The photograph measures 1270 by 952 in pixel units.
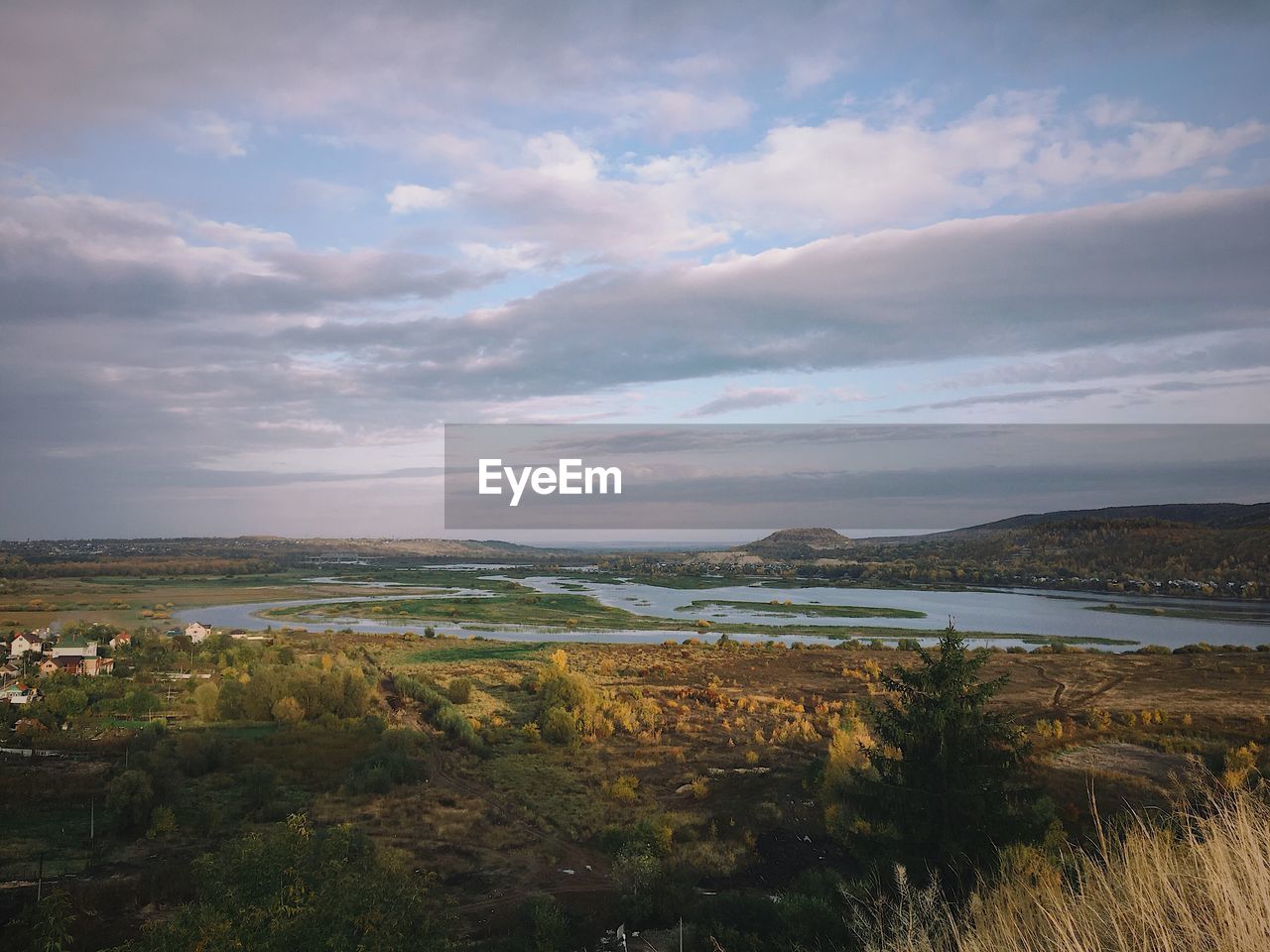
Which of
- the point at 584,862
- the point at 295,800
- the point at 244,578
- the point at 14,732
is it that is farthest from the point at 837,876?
the point at 244,578

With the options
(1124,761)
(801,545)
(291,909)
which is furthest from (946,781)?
(801,545)

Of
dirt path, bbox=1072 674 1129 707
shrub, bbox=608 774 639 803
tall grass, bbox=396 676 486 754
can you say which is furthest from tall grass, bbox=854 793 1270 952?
dirt path, bbox=1072 674 1129 707

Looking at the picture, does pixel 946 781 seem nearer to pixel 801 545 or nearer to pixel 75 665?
pixel 75 665

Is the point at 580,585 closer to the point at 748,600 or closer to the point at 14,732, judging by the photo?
the point at 748,600

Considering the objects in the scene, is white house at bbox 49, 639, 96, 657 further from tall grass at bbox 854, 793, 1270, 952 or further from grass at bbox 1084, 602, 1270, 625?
grass at bbox 1084, 602, 1270, 625

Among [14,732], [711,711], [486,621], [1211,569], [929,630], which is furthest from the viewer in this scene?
[1211,569]
